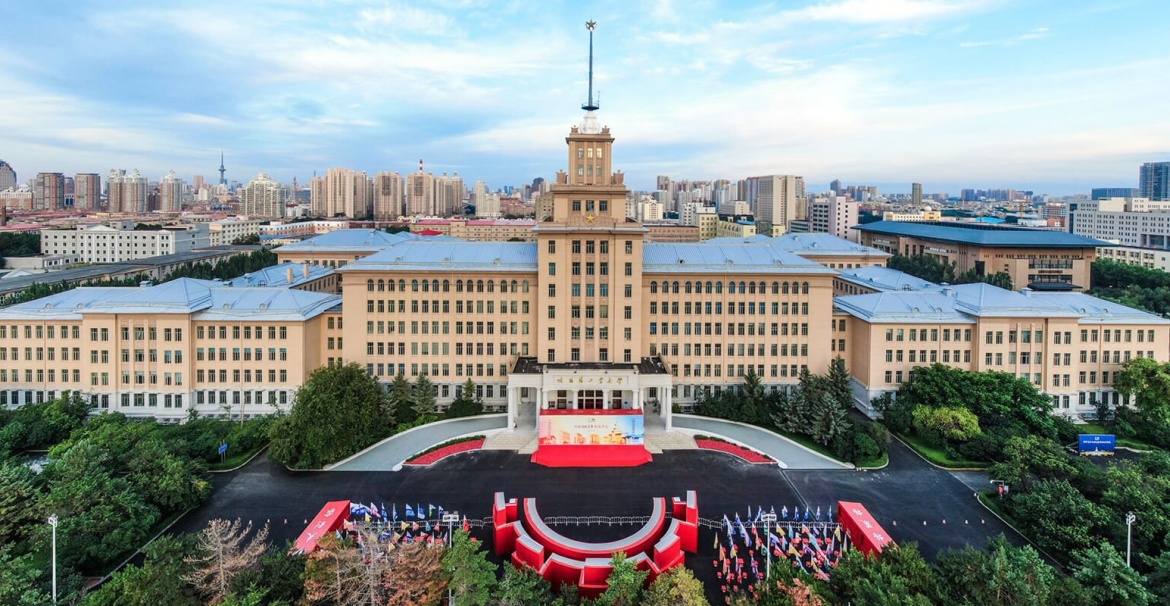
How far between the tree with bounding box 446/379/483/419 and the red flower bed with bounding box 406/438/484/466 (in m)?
4.46

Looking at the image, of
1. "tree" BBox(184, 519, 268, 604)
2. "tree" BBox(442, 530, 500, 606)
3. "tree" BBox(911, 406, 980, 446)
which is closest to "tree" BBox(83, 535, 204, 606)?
"tree" BBox(184, 519, 268, 604)

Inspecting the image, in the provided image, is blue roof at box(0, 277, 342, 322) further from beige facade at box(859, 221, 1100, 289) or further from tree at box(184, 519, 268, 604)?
beige facade at box(859, 221, 1100, 289)

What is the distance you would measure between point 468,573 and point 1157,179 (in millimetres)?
238603

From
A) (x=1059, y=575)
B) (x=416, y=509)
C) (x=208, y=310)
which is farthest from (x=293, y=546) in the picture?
(x=1059, y=575)

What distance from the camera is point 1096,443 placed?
4006 centimetres

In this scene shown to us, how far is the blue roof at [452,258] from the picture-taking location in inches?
1916

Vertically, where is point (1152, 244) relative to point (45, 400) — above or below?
above

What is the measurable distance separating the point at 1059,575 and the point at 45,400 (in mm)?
56562

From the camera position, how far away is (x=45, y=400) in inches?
1799

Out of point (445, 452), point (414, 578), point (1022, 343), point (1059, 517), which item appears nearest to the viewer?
point (414, 578)

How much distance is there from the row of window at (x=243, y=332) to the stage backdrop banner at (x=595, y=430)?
64.7 ft

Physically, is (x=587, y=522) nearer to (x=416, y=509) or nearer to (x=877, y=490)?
(x=416, y=509)

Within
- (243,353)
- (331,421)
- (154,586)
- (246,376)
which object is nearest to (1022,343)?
(331,421)

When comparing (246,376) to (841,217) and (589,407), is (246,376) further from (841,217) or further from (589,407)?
(841,217)
